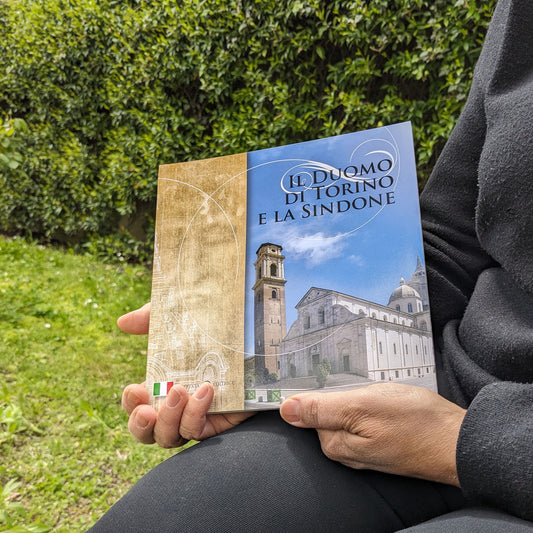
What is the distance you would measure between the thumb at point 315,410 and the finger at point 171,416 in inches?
7.2

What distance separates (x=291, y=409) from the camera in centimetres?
73

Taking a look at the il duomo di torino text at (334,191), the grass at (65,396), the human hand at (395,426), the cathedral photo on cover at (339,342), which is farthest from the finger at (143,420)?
the grass at (65,396)

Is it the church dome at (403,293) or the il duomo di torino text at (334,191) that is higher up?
the il duomo di torino text at (334,191)

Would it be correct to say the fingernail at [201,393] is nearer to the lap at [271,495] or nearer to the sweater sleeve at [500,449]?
the lap at [271,495]

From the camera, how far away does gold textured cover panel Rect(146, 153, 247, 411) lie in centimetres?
82

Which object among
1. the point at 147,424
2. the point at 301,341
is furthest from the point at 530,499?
the point at 147,424

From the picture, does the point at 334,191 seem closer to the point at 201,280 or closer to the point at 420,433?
the point at 201,280

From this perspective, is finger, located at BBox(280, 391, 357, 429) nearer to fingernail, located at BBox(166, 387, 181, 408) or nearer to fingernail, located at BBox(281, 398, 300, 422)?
fingernail, located at BBox(281, 398, 300, 422)

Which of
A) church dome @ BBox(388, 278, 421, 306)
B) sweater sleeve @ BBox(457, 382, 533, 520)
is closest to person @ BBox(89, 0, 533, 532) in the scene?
sweater sleeve @ BBox(457, 382, 533, 520)

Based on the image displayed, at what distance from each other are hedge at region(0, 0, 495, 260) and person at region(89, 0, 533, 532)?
1.48 meters

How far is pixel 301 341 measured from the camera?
79 centimetres

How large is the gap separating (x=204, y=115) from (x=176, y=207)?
2.47 metres

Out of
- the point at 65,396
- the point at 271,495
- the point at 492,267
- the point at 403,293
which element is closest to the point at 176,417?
the point at 271,495

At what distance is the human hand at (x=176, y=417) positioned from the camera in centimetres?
79
